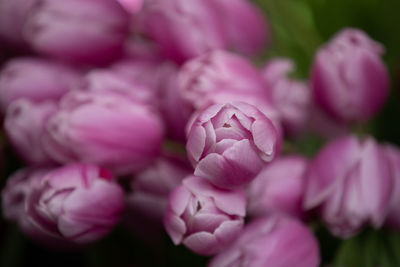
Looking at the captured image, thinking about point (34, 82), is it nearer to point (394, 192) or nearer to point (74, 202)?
point (74, 202)

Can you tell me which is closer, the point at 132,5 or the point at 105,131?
the point at 105,131

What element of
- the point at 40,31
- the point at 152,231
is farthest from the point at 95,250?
the point at 40,31

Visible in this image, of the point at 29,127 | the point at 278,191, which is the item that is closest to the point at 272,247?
the point at 278,191

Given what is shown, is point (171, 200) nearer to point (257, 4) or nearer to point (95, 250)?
point (95, 250)

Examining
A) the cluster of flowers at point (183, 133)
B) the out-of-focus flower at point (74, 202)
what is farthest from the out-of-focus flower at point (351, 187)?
the out-of-focus flower at point (74, 202)

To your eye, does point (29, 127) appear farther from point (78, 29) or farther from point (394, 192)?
point (394, 192)

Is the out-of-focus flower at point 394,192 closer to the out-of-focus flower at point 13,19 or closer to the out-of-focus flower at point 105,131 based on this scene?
the out-of-focus flower at point 105,131
